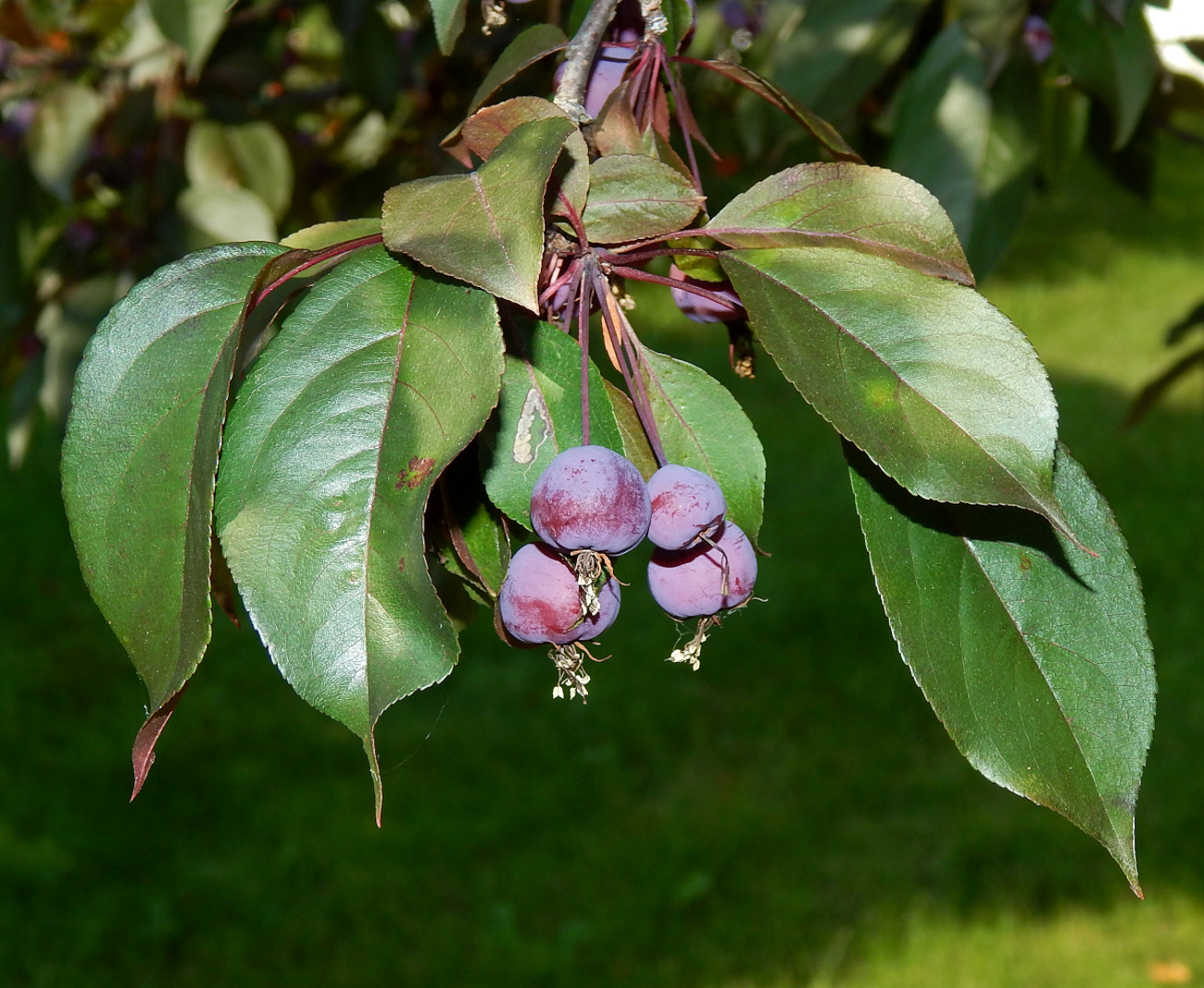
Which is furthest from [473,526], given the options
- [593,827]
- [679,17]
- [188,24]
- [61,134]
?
[593,827]

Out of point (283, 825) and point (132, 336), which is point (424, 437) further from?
point (283, 825)

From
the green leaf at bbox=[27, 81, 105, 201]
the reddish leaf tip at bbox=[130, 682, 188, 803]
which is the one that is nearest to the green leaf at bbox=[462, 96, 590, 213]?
the reddish leaf tip at bbox=[130, 682, 188, 803]

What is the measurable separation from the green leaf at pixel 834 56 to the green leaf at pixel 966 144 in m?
0.05

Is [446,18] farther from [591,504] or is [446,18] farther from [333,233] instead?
[591,504]

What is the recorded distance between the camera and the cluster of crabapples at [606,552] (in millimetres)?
567

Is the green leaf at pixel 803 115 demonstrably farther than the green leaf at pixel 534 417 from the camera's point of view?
Yes

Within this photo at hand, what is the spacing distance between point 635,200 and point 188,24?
742mm

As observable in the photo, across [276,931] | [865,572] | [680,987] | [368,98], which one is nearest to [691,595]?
[368,98]

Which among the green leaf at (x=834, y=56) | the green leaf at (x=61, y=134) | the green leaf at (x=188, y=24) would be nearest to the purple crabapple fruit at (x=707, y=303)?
the green leaf at (x=834, y=56)

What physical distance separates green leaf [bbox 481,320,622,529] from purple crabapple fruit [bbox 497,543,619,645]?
0.02 metres

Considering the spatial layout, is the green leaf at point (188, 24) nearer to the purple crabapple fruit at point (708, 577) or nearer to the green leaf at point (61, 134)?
the green leaf at point (61, 134)

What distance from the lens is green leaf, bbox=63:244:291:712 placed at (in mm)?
540

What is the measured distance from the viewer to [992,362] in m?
0.60

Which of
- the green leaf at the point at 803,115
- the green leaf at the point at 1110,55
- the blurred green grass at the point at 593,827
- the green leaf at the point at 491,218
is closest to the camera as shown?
the green leaf at the point at 491,218
